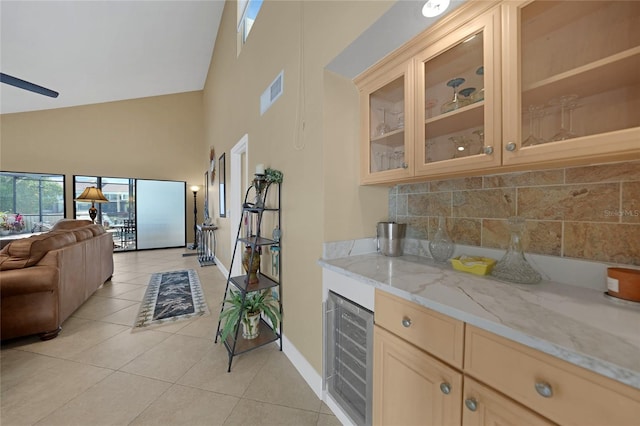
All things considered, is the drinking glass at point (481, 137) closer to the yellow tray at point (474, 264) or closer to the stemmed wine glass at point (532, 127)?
the stemmed wine glass at point (532, 127)

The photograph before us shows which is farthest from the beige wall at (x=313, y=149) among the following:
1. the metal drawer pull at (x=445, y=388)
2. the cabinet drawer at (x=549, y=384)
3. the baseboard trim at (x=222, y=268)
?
the baseboard trim at (x=222, y=268)

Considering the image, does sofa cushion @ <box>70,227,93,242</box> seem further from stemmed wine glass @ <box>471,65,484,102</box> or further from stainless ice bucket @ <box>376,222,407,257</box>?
stemmed wine glass @ <box>471,65,484,102</box>

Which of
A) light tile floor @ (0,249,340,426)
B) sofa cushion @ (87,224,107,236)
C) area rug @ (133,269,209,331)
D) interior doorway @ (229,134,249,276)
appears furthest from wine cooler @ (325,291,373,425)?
sofa cushion @ (87,224,107,236)

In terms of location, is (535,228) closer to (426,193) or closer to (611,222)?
(611,222)

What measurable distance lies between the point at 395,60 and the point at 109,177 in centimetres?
756

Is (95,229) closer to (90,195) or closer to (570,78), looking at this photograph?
(90,195)

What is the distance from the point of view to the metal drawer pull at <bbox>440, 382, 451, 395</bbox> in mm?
814

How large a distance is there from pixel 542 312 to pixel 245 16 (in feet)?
15.0

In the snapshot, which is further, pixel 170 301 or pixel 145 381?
pixel 170 301

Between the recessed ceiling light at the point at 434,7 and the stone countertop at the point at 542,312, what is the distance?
1230mm

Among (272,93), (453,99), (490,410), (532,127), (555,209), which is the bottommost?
(490,410)

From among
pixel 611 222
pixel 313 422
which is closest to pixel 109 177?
pixel 313 422

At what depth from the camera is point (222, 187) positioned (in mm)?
4496

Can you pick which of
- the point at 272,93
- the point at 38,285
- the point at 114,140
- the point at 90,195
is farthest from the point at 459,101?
the point at 114,140
